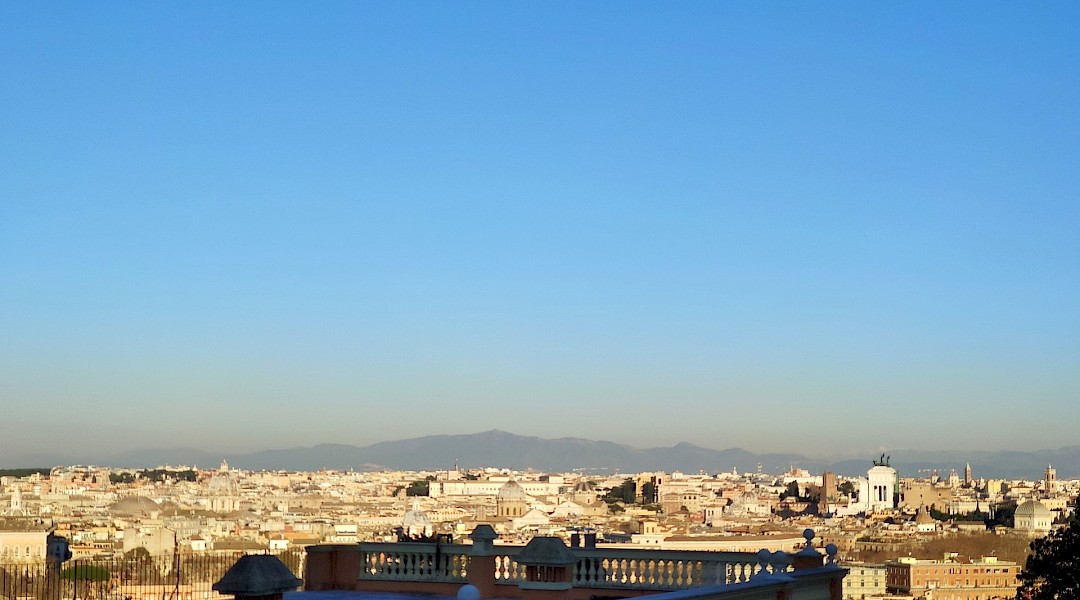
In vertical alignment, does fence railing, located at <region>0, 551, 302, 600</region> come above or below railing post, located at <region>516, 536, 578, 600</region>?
below

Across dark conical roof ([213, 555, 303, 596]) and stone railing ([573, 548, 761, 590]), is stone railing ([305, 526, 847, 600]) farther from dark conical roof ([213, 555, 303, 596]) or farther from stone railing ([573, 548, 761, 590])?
dark conical roof ([213, 555, 303, 596])

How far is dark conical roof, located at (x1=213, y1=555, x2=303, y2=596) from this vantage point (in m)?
9.12

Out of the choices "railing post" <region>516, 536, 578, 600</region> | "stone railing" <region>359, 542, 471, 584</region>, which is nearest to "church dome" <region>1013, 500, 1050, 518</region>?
"stone railing" <region>359, 542, 471, 584</region>

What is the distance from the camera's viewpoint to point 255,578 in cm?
914

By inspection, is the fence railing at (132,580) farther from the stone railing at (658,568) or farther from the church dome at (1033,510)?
the church dome at (1033,510)

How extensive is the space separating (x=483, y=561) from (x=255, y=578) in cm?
471

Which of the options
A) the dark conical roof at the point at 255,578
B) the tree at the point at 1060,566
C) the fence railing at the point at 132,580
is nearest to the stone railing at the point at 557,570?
the fence railing at the point at 132,580

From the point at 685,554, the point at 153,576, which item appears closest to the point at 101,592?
the point at 153,576

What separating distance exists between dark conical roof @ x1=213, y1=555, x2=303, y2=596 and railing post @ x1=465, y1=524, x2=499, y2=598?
4.38 m

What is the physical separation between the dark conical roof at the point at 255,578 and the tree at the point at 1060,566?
1866cm

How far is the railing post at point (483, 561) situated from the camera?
1356cm

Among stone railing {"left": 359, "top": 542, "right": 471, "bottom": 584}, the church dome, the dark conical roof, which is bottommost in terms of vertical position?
the church dome

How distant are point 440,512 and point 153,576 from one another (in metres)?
148

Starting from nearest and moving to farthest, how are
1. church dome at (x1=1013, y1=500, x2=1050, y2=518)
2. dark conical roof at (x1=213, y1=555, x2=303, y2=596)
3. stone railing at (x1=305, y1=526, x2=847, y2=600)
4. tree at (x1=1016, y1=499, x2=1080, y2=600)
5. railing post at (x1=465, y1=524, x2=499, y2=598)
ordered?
dark conical roof at (x1=213, y1=555, x2=303, y2=596) → stone railing at (x1=305, y1=526, x2=847, y2=600) → railing post at (x1=465, y1=524, x2=499, y2=598) → tree at (x1=1016, y1=499, x2=1080, y2=600) → church dome at (x1=1013, y1=500, x2=1050, y2=518)
